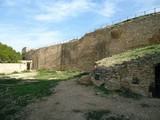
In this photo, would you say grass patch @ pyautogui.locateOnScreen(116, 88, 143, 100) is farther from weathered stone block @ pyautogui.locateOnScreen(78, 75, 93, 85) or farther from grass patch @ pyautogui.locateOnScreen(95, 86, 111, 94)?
weathered stone block @ pyautogui.locateOnScreen(78, 75, 93, 85)

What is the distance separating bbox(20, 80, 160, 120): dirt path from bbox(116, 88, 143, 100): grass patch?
39 centimetres

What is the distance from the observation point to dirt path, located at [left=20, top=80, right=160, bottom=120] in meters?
10.6

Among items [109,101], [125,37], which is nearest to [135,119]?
[109,101]

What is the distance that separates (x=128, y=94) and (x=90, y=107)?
2775 mm

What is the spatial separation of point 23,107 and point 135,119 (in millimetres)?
5234

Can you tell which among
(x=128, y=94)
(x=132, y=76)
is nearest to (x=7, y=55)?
(x=132, y=76)

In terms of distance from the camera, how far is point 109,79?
1433 centimetres

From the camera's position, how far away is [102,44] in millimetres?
29266

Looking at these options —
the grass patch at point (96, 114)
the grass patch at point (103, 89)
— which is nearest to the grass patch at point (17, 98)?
the grass patch at point (103, 89)

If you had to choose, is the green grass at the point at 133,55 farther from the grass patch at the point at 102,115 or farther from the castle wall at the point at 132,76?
the grass patch at the point at 102,115

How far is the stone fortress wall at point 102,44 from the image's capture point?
2398 centimetres

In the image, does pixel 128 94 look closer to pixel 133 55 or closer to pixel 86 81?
pixel 86 81

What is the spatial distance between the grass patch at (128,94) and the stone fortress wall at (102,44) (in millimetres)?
10617

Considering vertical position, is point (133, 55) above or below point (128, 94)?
above
